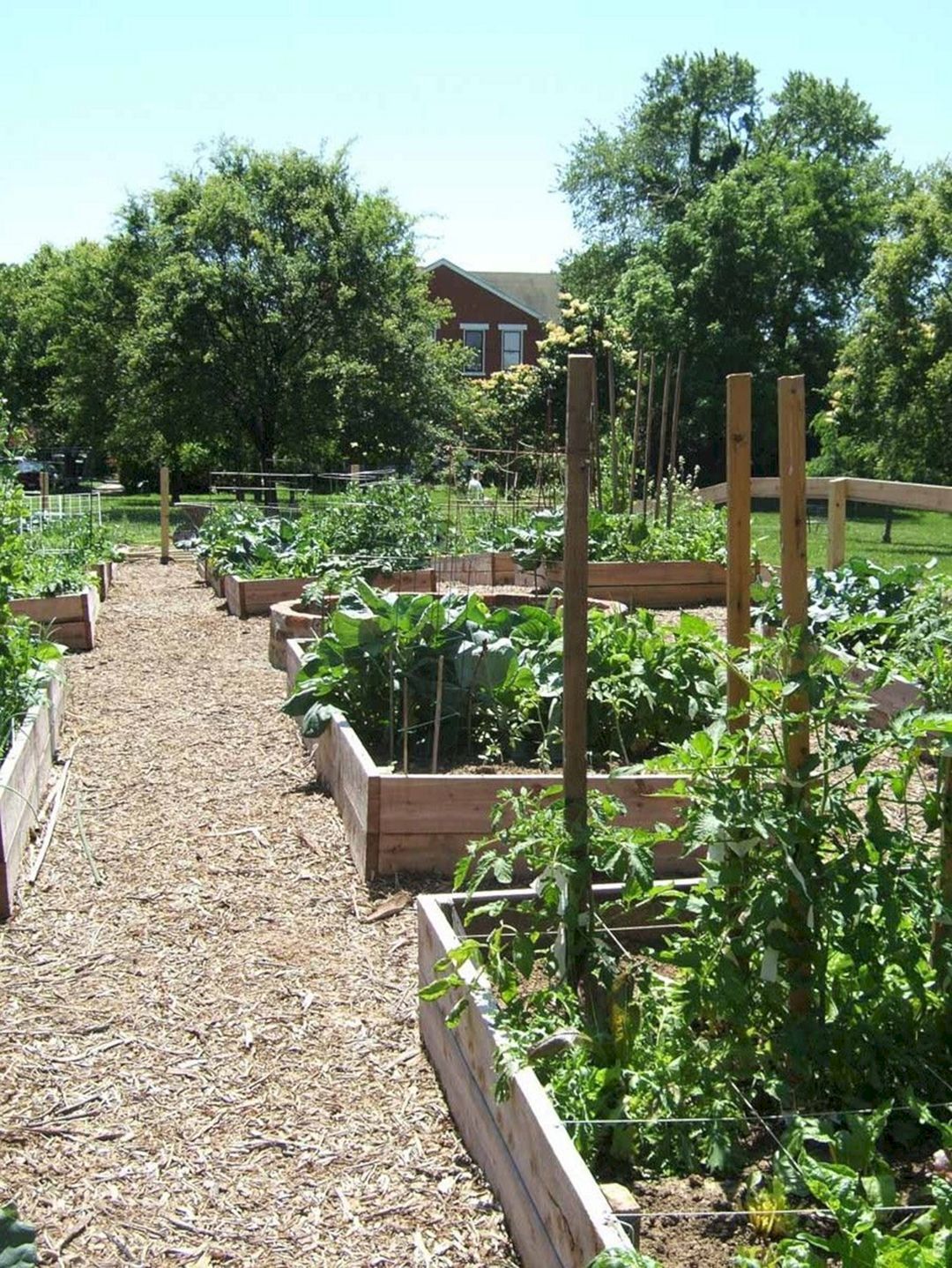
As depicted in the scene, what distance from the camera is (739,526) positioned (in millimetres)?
3340

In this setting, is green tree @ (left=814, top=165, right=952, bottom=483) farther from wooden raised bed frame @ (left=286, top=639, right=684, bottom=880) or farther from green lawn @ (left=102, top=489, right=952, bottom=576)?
wooden raised bed frame @ (left=286, top=639, right=684, bottom=880)

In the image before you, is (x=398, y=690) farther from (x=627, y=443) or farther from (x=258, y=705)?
(x=627, y=443)

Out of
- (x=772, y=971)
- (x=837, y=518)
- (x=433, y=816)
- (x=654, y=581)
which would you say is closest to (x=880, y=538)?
(x=654, y=581)

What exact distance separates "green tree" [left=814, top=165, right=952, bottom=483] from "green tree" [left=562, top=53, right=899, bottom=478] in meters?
6.25

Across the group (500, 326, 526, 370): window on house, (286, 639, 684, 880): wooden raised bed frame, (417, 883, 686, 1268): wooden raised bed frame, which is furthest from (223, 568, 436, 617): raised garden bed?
(500, 326, 526, 370): window on house

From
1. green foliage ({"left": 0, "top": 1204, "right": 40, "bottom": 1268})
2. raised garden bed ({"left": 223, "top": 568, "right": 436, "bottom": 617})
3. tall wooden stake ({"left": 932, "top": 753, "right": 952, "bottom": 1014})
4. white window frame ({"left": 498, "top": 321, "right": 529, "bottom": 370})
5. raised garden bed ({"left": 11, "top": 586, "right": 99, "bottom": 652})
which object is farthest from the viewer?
white window frame ({"left": 498, "top": 321, "right": 529, "bottom": 370})

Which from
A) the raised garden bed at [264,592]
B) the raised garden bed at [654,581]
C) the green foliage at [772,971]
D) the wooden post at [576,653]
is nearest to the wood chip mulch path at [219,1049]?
the green foliage at [772,971]

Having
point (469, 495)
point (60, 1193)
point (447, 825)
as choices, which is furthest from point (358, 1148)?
point (469, 495)

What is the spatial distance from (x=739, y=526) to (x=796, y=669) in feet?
2.20

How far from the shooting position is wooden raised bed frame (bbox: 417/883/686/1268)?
90.3 inches

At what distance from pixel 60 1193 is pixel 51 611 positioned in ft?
24.0

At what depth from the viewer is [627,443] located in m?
16.1

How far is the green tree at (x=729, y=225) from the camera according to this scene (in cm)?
3139

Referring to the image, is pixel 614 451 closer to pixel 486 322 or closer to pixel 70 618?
pixel 70 618
